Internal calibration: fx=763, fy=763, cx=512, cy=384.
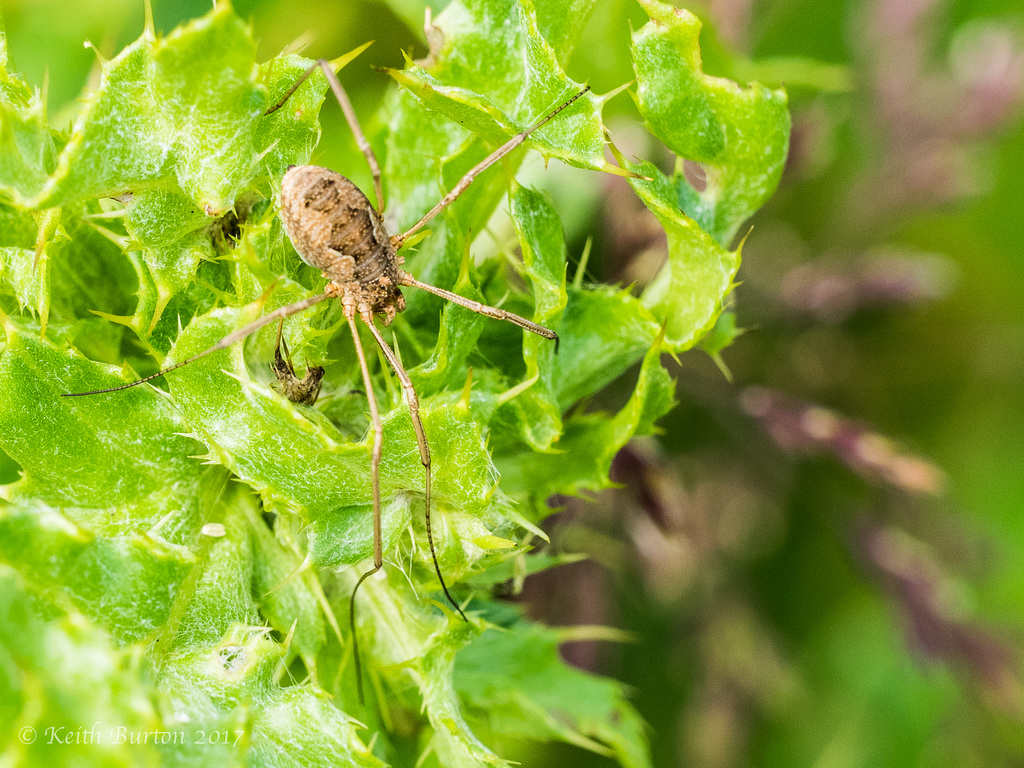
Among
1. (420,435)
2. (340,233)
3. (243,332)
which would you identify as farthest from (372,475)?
(340,233)

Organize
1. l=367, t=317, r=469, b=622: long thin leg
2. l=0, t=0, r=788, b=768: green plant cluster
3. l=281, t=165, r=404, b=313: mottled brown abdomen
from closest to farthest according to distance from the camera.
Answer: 1. l=0, t=0, r=788, b=768: green plant cluster
2. l=367, t=317, r=469, b=622: long thin leg
3. l=281, t=165, r=404, b=313: mottled brown abdomen

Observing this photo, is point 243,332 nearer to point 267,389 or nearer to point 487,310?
point 267,389

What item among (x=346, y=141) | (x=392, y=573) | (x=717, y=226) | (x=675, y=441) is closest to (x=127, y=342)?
(x=392, y=573)

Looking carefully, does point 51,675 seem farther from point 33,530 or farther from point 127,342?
point 127,342

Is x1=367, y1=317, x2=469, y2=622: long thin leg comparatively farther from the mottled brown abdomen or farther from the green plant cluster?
the mottled brown abdomen

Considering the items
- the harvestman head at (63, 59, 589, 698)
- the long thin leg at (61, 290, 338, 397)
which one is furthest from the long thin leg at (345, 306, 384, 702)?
the long thin leg at (61, 290, 338, 397)

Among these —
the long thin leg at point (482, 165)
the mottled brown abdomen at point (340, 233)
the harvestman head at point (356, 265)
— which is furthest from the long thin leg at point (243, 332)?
the long thin leg at point (482, 165)

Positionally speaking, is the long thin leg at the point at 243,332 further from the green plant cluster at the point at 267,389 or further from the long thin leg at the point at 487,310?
the long thin leg at the point at 487,310
